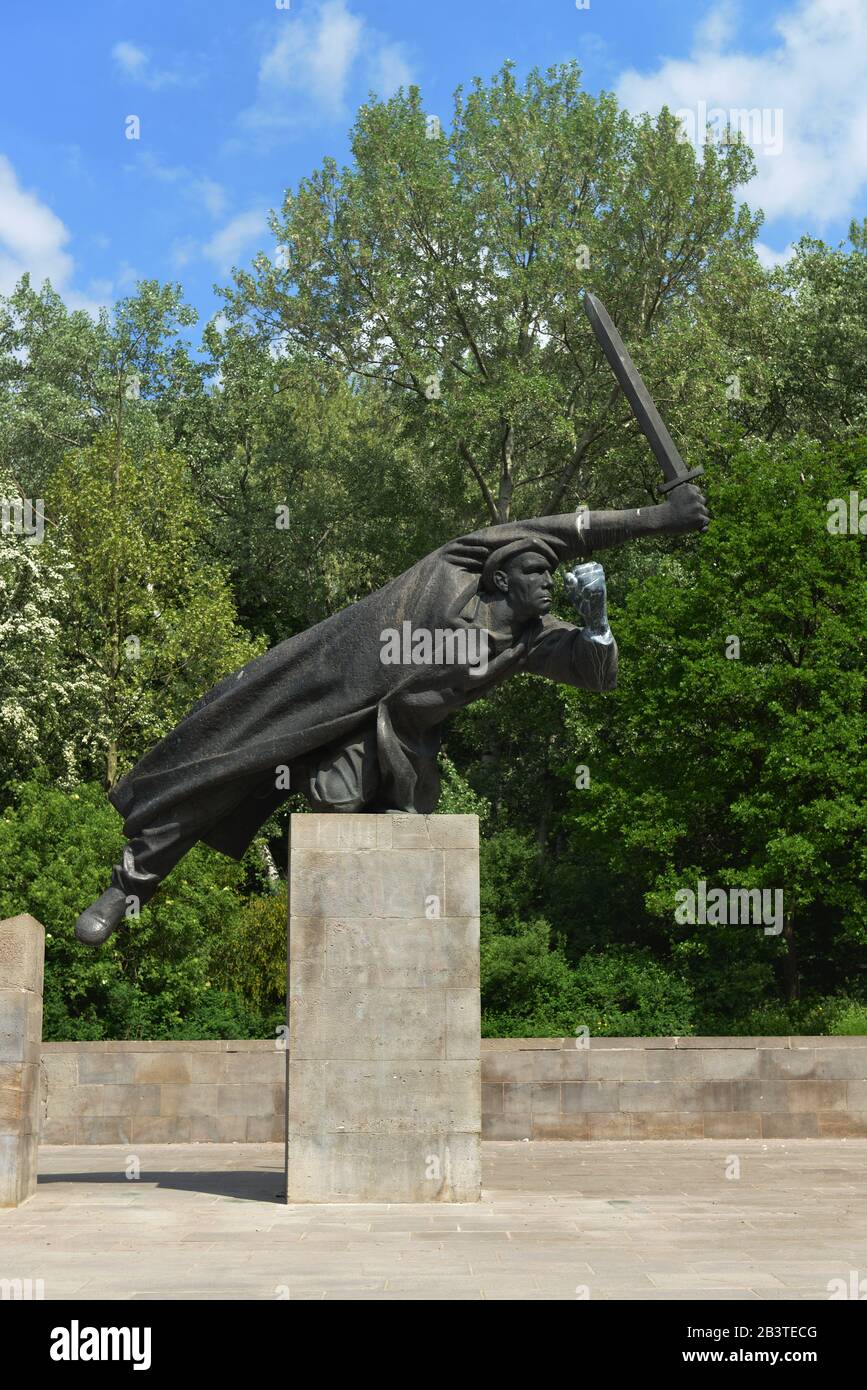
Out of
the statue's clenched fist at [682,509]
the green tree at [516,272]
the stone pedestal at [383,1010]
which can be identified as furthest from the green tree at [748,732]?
the stone pedestal at [383,1010]

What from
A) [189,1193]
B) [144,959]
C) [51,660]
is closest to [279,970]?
[144,959]

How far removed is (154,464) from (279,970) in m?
11.0

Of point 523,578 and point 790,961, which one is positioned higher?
point 523,578

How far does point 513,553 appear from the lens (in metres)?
11.7

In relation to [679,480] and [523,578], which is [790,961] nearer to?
[523,578]

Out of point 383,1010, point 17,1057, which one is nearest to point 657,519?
point 383,1010

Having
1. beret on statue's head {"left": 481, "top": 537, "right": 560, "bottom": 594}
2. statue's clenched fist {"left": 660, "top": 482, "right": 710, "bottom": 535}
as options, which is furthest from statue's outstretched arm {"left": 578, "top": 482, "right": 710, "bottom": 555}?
beret on statue's head {"left": 481, "top": 537, "right": 560, "bottom": 594}

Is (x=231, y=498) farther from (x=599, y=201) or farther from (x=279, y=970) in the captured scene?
(x=279, y=970)

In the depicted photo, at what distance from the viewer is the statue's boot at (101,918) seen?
11.8 metres

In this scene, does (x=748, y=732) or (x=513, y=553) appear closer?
(x=513, y=553)

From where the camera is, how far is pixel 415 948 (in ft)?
37.1

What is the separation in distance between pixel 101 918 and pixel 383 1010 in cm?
237

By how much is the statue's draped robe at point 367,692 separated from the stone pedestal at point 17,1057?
1.32 m

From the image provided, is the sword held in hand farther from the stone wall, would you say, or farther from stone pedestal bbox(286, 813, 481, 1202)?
the stone wall
